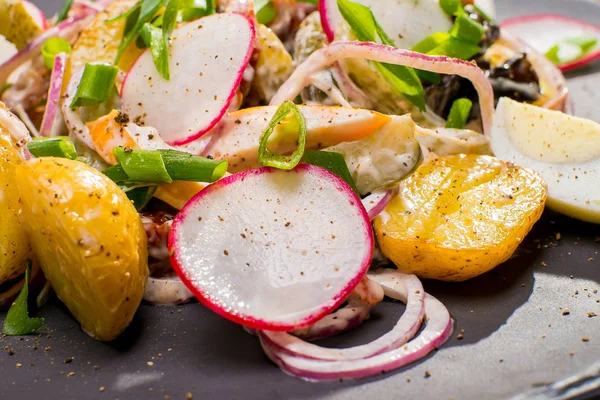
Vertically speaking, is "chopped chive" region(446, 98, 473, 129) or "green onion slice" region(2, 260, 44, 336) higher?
"chopped chive" region(446, 98, 473, 129)

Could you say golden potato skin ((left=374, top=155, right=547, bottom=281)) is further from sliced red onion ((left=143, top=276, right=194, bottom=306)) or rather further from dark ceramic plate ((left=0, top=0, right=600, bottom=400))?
sliced red onion ((left=143, top=276, right=194, bottom=306))

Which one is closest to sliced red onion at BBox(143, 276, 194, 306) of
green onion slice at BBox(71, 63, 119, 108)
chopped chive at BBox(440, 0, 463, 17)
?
green onion slice at BBox(71, 63, 119, 108)

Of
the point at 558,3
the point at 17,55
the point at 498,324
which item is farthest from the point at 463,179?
the point at 558,3

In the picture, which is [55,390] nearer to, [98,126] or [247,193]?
[247,193]

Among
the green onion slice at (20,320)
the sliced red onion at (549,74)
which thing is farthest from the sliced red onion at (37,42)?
the sliced red onion at (549,74)

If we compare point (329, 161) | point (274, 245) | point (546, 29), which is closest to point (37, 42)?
point (329, 161)

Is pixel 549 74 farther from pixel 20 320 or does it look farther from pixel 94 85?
pixel 20 320
